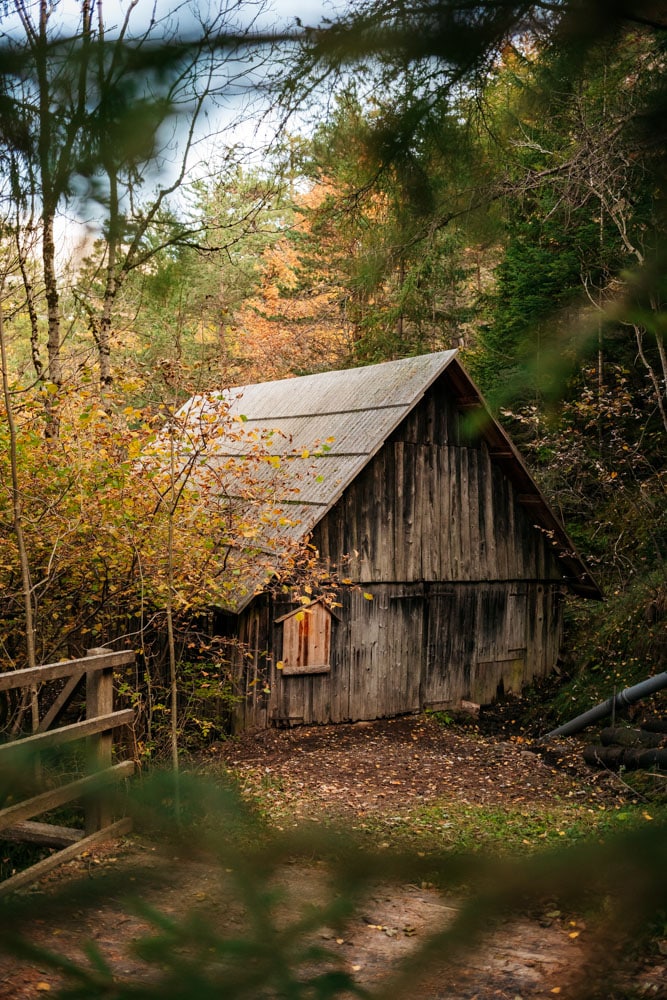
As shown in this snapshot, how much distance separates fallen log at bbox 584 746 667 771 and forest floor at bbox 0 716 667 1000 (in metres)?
0.22

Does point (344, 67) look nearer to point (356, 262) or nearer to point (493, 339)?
point (356, 262)

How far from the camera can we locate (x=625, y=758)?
32.9 ft

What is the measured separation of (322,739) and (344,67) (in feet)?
32.9

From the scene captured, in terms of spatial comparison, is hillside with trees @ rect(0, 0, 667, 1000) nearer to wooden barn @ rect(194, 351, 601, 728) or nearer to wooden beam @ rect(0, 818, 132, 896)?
wooden beam @ rect(0, 818, 132, 896)

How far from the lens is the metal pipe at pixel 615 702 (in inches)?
417

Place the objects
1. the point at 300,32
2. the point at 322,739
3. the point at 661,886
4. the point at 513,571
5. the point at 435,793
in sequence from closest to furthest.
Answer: the point at 661,886 → the point at 300,32 → the point at 435,793 → the point at 322,739 → the point at 513,571

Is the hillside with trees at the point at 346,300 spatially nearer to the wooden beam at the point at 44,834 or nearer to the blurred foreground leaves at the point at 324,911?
the blurred foreground leaves at the point at 324,911

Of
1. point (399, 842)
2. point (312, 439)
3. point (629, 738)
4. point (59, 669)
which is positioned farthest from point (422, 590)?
point (399, 842)

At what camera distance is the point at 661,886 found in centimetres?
96

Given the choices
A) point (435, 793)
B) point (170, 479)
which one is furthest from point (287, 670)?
point (170, 479)

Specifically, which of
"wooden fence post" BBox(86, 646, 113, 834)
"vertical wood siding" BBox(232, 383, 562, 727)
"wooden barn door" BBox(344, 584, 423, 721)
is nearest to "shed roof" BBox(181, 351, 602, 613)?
"vertical wood siding" BBox(232, 383, 562, 727)

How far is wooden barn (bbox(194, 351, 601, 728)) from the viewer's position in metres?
11.5

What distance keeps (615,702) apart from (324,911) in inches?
442

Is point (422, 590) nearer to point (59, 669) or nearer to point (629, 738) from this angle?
point (629, 738)
